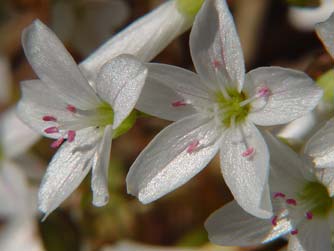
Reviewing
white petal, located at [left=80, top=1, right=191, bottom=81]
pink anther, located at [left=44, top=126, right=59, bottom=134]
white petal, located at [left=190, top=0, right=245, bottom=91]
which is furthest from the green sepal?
pink anther, located at [left=44, top=126, right=59, bottom=134]

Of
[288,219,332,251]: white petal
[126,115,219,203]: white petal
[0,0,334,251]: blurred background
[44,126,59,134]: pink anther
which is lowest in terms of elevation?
[0,0,334,251]: blurred background

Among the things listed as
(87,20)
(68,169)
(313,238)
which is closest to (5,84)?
(87,20)

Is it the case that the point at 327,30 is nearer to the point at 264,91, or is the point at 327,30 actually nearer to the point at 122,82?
the point at 264,91

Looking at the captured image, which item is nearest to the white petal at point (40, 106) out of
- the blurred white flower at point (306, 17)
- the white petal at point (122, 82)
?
the white petal at point (122, 82)

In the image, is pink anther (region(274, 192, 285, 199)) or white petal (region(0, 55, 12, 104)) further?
white petal (region(0, 55, 12, 104))

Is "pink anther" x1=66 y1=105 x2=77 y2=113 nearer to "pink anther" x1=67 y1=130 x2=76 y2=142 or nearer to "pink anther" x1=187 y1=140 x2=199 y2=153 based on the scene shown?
"pink anther" x1=67 y1=130 x2=76 y2=142

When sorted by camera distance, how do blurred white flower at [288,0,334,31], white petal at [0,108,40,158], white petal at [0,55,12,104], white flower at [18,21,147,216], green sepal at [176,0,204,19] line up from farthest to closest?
white petal at [0,55,12,104], blurred white flower at [288,0,334,31], white petal at [0,108,40,158], green sepal at [176,0,204,19], white flower at [18,21,147,216]

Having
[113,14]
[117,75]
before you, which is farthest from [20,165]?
[117,75]

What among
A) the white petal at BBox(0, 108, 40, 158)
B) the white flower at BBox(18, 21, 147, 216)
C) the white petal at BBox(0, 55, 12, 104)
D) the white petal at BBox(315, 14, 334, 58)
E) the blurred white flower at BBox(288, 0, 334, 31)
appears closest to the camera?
the white petal at BBox(315, 14, 334, 58)
